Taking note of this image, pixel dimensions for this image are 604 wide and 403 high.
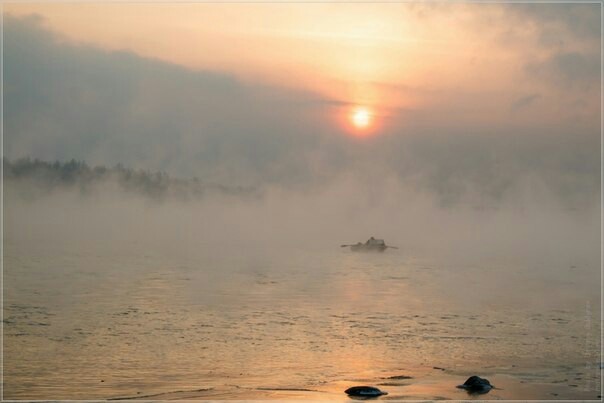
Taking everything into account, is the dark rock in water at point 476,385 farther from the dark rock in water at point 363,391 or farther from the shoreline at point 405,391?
the dark rock in water at point 363,391

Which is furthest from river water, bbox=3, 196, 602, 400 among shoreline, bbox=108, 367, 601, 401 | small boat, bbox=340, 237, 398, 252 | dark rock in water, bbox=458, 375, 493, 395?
small boat, bbox=340, 237, 398, 252

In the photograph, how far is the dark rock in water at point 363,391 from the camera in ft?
64.0

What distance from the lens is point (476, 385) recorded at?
20469mm

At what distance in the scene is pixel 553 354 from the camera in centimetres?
2552

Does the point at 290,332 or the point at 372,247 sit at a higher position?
the point at 372,247

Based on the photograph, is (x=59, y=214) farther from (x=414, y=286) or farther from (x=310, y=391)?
(x=310, y=391)

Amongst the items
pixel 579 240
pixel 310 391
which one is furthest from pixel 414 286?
pixel 579 240

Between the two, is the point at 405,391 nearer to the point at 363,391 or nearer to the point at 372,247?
the point at 363,391

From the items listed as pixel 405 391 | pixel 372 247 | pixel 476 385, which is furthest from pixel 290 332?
pixel 372 247

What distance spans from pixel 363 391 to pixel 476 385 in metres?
2.86

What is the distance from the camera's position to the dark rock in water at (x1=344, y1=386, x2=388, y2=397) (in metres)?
19.5

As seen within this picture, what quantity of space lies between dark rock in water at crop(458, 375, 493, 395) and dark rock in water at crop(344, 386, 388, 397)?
7.37ft

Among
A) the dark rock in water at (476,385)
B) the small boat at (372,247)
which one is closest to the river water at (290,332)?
the dark rock in water at (476,385)

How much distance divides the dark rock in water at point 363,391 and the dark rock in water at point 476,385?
2.25 metres
